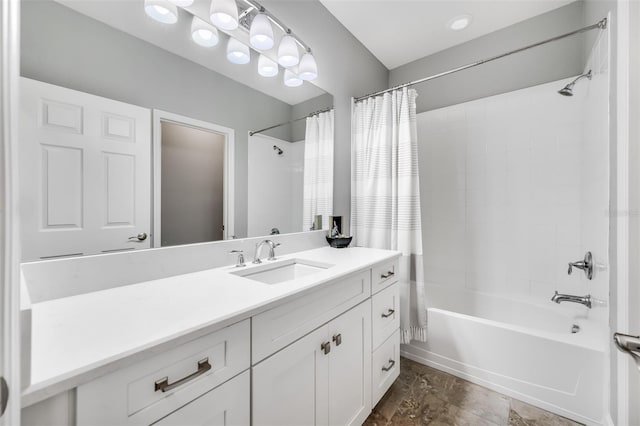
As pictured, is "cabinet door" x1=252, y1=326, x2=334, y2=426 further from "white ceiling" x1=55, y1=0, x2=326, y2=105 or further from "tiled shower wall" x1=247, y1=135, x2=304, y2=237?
"white ceiling" x1=55, y1=0, x2=326, y2=105

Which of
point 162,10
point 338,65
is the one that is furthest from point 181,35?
point 338,65

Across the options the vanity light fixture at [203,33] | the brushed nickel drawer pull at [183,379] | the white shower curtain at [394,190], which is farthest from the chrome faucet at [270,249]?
the vanity light fixture at [203,33]

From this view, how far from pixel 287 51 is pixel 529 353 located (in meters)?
2.26

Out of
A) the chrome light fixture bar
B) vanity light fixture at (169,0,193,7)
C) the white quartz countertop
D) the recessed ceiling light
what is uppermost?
the recessed ceiling light

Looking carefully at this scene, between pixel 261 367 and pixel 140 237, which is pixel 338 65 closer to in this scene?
pixel 140 237

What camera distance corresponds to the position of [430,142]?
2488mm

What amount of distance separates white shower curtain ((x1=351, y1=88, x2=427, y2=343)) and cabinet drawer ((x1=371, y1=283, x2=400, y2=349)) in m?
0.30

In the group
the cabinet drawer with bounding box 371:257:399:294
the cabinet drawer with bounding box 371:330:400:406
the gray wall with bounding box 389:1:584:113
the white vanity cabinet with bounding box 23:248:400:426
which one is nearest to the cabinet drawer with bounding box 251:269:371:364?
the white vanity cabinet with bounding box 23:248:400:426

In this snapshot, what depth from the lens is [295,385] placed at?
3.01 ft

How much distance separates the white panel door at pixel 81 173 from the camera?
78cm

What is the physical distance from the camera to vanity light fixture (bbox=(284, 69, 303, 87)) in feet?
5.31

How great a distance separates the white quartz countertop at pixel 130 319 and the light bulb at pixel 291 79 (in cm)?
122

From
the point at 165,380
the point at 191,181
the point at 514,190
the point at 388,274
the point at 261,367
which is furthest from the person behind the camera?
the point at 514,190

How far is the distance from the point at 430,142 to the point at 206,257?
7.29 ft
